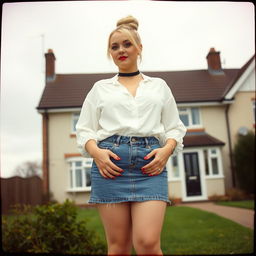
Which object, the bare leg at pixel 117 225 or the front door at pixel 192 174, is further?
the front door at pixel 192 174

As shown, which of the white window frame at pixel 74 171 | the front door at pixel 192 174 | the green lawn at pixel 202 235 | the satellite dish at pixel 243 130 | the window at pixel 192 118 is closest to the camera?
the green lawn at pixel 202 235

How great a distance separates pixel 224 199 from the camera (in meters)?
6.53

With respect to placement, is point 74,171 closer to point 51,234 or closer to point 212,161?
point 212,161

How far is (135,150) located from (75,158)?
25.8 feet

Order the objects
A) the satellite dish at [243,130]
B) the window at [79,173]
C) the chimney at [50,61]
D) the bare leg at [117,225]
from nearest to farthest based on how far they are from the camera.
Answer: the bare leg at [117,225]
the chimney at [50,61]
the satellite dish at [243,130]
the window at [79,173]

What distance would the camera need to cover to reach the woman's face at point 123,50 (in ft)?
4.63

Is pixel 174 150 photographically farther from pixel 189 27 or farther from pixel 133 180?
pixel 189 27

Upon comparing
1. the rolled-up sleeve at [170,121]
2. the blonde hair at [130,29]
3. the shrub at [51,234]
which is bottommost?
the shrub at [51,234]

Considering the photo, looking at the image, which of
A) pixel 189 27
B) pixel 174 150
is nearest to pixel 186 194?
pixel 189 27

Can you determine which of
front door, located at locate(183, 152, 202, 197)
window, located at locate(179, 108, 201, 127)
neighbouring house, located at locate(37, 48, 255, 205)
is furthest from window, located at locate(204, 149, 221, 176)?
window, located at locate(179, 108, 201, 127)

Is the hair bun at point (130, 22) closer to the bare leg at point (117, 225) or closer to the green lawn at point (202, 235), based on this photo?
the bare leg at point (117, 225)

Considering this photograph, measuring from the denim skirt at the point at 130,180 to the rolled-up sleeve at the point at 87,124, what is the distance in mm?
106

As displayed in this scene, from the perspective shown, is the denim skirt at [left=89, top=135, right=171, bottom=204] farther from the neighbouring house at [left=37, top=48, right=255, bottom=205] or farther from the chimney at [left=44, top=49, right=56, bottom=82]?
the neighbouring house at [left=37, top=48, right=255, bottom=205]

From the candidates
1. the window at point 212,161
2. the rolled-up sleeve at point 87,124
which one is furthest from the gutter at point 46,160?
the rolled-up sleeve at point 87,124
